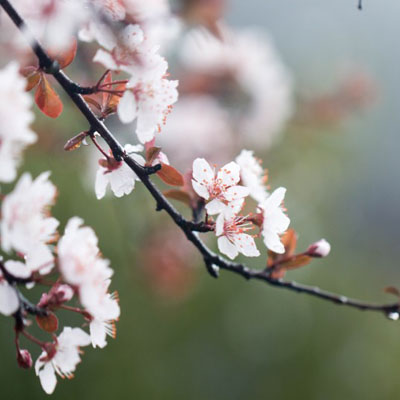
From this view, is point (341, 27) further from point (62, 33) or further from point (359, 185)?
point (62, 33)

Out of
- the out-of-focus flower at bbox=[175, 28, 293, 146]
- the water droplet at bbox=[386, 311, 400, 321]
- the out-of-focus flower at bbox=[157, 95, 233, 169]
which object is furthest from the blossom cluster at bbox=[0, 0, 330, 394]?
the out-of-focus flower at bbox=[175, 28, 293, 146]

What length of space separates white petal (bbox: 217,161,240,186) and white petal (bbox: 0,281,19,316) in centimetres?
28

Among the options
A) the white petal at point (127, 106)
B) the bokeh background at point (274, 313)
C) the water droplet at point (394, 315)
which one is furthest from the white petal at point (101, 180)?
the bokeh background at point (274, 313)

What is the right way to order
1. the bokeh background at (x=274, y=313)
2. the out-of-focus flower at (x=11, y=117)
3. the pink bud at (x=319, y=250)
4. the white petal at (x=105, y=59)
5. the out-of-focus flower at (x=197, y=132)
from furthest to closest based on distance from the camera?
the bokeh background at (x=274, y=313) → the out-of-focus flower at (x=197, y=132) → the pink bud at (x=319, y=250) → the white petal at (x=105, y=59) → the out-of-focus flower at (x=11, y=117)

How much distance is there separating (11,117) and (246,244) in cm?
33

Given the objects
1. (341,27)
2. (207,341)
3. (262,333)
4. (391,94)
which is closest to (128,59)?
(207,341)

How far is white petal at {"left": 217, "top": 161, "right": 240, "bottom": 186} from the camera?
681 mm

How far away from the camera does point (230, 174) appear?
684mm

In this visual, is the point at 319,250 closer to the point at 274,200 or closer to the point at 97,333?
the point at 274,200

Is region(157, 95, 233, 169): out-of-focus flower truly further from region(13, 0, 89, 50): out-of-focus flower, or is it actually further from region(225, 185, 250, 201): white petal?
region(225, 185, 250, 201): white petal

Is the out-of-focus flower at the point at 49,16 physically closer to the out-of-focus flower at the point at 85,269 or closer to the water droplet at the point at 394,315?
the out-of-focus flower at the point at 85,269

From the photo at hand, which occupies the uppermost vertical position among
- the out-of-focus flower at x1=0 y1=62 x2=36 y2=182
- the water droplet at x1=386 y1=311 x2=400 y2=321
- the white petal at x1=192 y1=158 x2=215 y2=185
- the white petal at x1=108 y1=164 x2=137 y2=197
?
the out-of-focus flower at x1=0 y1=62 x2=36 y2=182

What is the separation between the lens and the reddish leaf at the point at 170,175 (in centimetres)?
69

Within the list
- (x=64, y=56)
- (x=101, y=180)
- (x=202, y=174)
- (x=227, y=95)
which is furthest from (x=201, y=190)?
(x=227, y=95)
